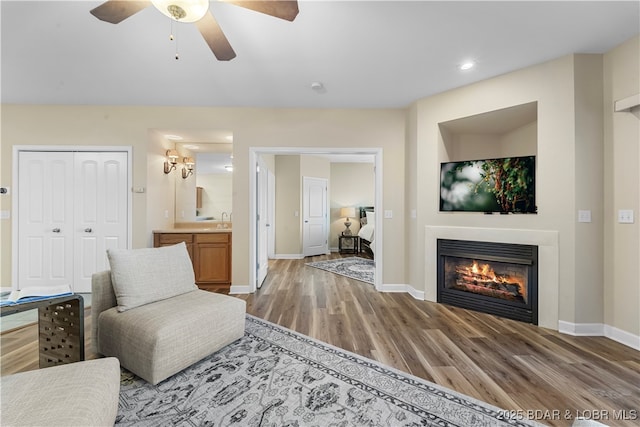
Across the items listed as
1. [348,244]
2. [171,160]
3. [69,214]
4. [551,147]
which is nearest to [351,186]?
[348,244]

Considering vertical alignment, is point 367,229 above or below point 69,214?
below

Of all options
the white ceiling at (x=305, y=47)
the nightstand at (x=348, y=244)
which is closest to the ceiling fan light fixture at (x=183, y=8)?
the white ceiling at (x=305, y=47)

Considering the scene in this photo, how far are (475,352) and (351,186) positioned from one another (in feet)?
19.0

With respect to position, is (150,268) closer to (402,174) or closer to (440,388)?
(440,388)

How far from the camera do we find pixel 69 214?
12.0ft

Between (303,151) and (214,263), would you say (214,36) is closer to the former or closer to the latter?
(303,151)

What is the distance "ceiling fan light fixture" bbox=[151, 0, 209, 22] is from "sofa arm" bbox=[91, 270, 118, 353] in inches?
77.5

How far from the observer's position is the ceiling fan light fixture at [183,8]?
136cm

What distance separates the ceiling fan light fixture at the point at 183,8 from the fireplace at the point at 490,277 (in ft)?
10.9

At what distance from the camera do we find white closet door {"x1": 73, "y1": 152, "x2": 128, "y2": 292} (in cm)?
366

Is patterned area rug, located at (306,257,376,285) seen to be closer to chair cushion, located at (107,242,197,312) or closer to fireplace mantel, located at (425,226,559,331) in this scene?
fireplace mantel, located at (425,226,559,331)

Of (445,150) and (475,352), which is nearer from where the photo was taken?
(475,352)

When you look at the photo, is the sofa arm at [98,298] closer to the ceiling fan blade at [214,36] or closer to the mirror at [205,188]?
the ceiling fan blade at [214,36]

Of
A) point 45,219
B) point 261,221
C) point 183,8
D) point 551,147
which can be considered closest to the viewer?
point 183,8
